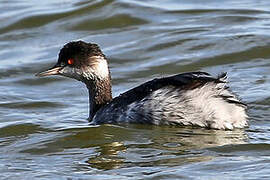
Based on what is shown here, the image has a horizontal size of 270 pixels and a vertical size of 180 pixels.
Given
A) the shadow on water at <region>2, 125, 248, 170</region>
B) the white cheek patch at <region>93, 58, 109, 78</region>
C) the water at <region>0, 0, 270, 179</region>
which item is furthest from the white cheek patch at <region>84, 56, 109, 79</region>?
the shadow on water at <region>2, 125, 248, 170</region>

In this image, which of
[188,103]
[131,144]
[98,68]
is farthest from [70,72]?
[188,103]

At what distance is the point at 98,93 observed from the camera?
10.0m

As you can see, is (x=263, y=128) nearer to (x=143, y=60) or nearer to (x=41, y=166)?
(x=41, y=166)

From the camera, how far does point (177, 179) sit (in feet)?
24.1

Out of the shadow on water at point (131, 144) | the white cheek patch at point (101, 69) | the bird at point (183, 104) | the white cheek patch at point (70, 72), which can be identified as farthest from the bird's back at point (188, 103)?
the white cheek patch at point (70, 72)

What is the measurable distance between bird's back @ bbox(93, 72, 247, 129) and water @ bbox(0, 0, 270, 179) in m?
0.12

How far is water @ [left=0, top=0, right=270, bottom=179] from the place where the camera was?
7.93m

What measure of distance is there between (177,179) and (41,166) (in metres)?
1.31

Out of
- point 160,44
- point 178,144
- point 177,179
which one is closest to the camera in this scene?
point 177,179

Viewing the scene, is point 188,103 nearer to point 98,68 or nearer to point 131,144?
point 131,144

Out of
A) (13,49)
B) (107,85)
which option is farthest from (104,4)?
(107,85)

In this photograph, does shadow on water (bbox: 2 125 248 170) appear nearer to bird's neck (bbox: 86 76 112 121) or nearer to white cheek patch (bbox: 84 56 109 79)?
bird's neck (bbox: 86 76 112 121)

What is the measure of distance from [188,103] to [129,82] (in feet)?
9.69

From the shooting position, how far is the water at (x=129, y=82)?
312 inches
